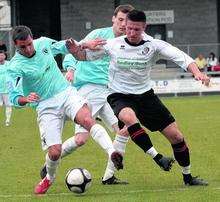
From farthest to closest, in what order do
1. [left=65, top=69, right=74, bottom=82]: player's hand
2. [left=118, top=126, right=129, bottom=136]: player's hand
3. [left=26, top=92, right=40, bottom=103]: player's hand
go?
[left=65, top=69, right=74, bottom=82]: player's hand
[left=118, top=126, right=129, bottom=136]: player's hand
[left=26, top=92, right=40, bottom=103]: player's hand

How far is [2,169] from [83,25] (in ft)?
108

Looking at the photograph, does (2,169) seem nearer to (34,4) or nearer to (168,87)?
(168,87)

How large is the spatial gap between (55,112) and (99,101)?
161 centimetres

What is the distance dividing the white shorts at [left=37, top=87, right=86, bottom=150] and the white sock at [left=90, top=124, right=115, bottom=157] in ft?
1.59

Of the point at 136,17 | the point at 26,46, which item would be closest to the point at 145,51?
the point at 136,17

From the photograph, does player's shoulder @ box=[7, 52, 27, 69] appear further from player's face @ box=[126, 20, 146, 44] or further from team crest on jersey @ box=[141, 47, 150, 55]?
team crest on jersey @ box=[141, 47, 150, 55]

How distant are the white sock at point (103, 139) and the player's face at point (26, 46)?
129 centimetres

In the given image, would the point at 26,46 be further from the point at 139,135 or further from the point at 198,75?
the point at 198,75

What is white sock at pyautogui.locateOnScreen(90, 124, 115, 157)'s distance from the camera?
8750 mm

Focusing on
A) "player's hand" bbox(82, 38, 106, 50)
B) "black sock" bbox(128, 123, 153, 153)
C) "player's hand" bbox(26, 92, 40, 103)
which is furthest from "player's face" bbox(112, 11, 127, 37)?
"player's hand" bbox(26, 92, 40, 103)

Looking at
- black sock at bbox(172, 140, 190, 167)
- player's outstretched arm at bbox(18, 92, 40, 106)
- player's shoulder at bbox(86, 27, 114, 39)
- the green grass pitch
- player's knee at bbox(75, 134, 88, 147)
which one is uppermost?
player's shoulder at bbox(86, 27, 114, 39)

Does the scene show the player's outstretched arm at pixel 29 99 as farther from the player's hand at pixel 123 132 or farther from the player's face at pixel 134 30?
the player's hand at pixel 123 132

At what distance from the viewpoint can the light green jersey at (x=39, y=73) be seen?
371 inches

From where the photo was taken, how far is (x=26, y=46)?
9.30 metres
